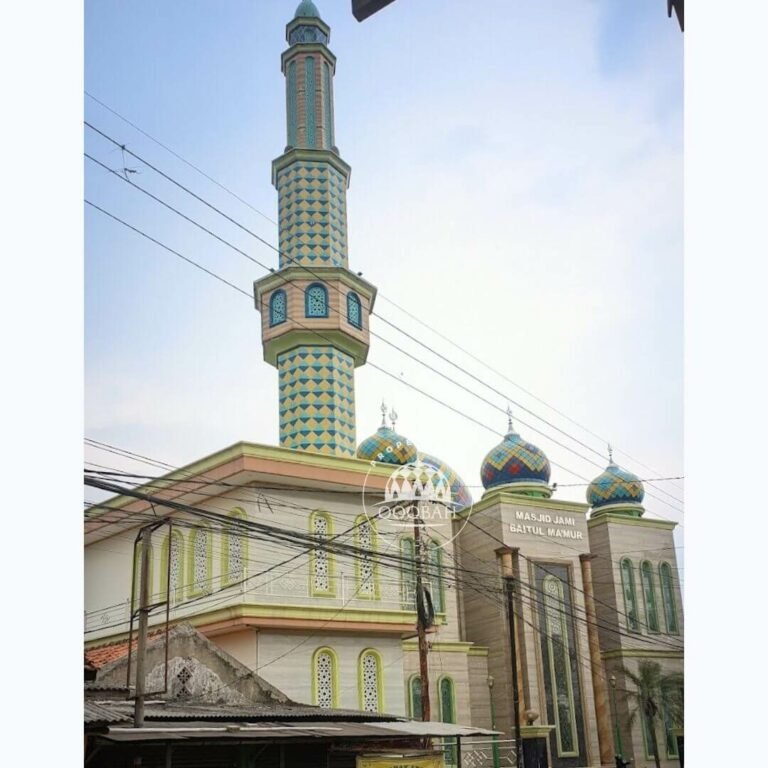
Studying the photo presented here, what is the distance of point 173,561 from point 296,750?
126 cm

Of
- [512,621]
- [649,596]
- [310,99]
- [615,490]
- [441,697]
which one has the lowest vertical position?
[441,697]

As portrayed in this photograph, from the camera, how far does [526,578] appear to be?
7734 millimetres

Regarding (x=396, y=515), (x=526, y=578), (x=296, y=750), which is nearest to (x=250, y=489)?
(x=396, y=515)

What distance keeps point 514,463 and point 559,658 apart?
2.54m

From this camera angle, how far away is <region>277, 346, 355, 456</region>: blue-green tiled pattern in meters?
5.63

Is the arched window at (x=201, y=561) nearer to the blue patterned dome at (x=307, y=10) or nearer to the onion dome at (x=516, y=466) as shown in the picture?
the onion dome at (x=516, y=466)

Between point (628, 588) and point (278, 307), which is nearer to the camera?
point (278, 307)

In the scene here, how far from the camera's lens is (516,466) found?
6309mm

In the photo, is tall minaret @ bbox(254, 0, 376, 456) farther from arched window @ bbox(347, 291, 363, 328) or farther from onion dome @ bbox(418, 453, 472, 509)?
onion dome @ bbox(418, 453, 472, 509)

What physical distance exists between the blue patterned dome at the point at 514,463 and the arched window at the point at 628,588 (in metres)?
0.79

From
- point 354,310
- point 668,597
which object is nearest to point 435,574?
point 668,597

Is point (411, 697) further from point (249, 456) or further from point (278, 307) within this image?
point (278, 307)

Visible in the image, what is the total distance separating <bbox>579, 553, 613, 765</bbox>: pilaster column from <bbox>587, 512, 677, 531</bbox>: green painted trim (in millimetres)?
423

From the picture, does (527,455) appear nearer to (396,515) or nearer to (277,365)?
(396,515)
